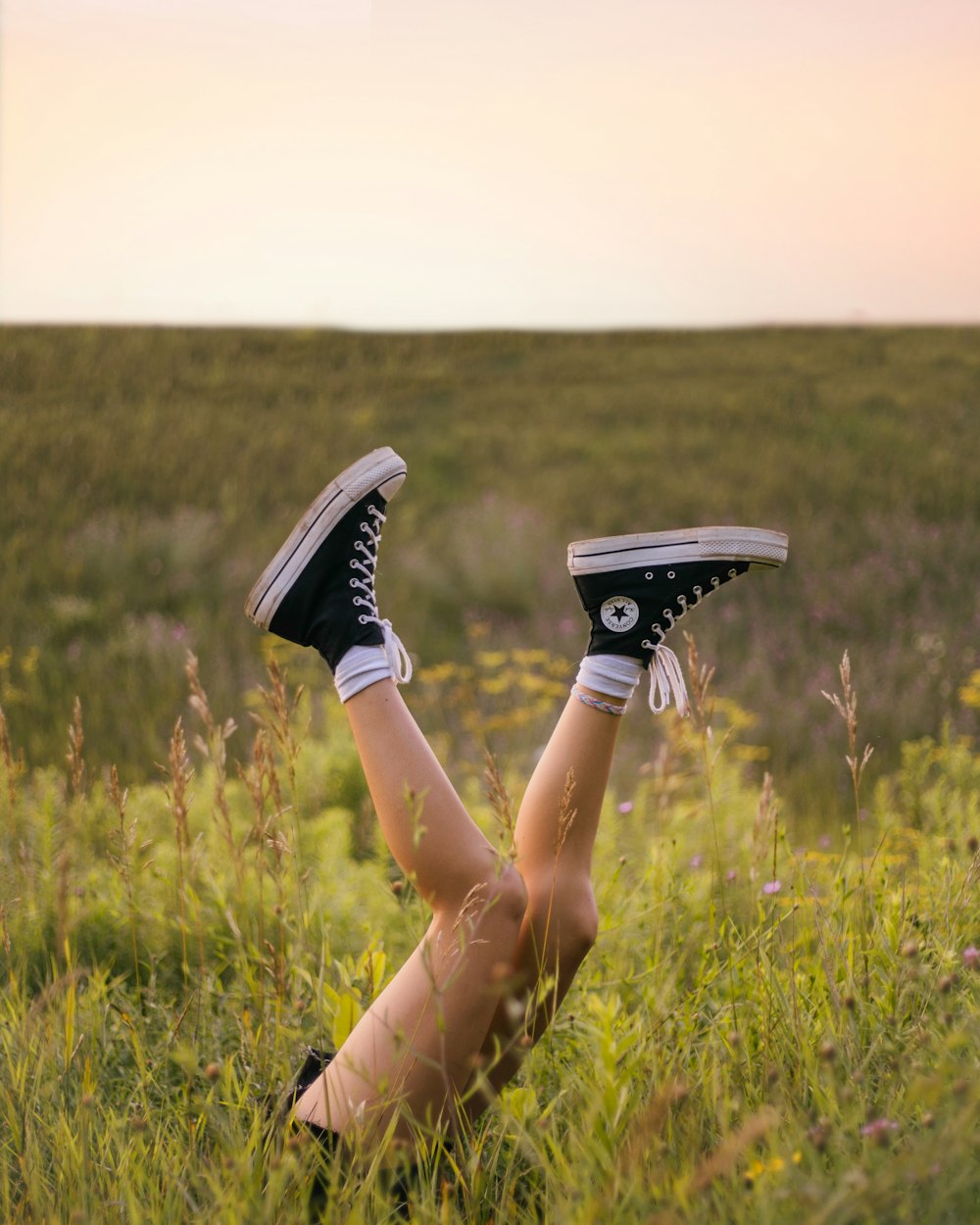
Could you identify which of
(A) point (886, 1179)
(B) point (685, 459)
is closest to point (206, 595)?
(B) point (685, 459)

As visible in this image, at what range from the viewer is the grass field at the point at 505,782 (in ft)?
5.16

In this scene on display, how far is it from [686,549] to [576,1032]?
3.36 feet

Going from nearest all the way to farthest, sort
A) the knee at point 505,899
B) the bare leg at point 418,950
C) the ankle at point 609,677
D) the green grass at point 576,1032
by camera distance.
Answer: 1. the green grass at point 576,1032
2. the bare leg at point 418,950
3. the knee at point 505,899
4. the ankle at point 609,677

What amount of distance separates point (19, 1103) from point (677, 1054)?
1.16 metres

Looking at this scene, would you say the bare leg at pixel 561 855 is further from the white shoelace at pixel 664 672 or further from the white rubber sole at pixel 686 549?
the white rubber sole at pixel 686 549

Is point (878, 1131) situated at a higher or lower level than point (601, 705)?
lower

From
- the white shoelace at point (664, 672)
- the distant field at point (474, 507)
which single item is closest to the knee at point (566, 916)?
the white shoelace at point (664, 672)

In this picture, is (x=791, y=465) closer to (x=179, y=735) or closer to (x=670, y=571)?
(x=670, y=571)

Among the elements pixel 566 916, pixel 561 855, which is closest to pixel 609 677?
pixel 561 855

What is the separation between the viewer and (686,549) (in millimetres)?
2312

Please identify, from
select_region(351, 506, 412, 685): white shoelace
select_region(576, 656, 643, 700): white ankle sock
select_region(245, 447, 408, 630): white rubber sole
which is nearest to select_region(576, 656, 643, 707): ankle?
select_region(576, 656, 643, 700): white ankle sock

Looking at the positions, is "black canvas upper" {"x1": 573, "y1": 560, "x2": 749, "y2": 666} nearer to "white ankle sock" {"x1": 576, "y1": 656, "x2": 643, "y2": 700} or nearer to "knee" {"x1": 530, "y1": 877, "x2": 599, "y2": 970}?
"white ankle sock" {"x1": 576, "y1": 656, "x2": 643, "y2": 700}

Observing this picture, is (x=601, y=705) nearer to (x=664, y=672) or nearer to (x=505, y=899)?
(x=664, y=672)

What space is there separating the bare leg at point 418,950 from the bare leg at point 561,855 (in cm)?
12
